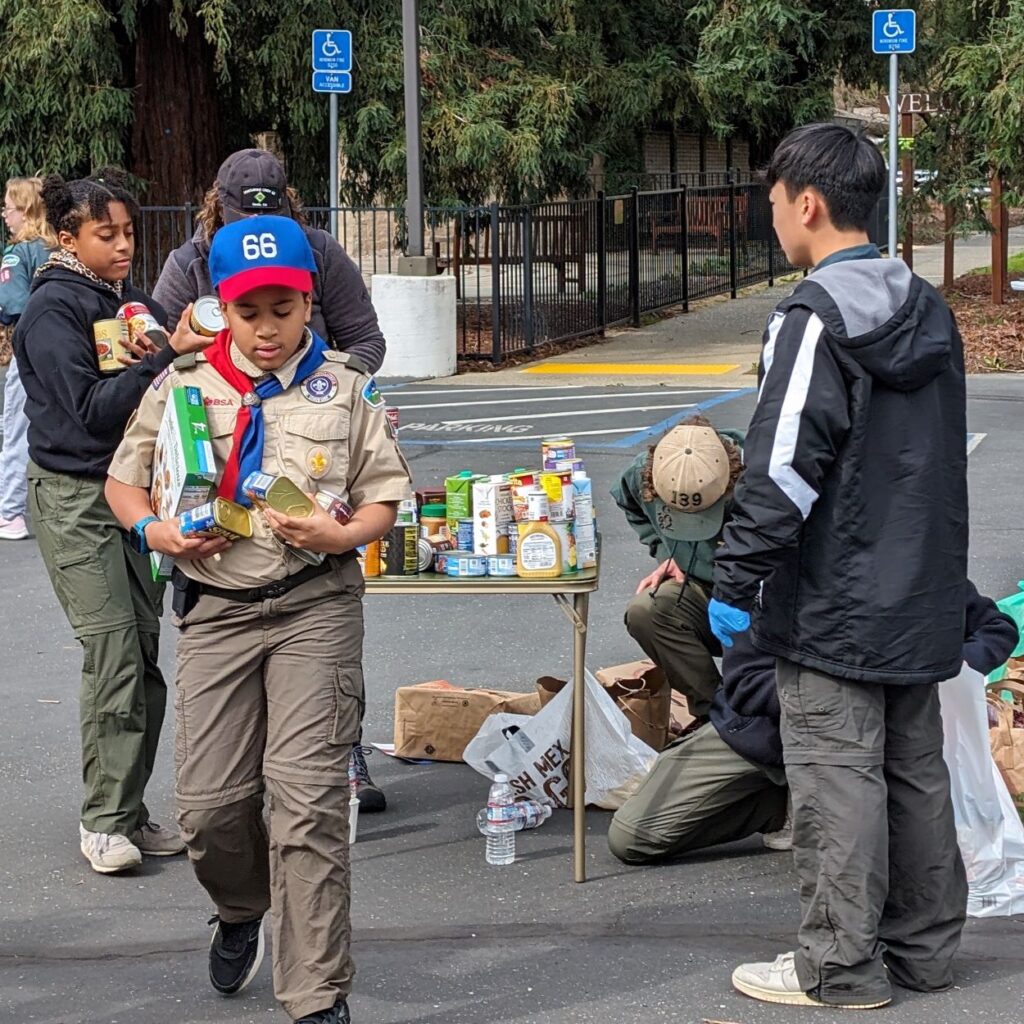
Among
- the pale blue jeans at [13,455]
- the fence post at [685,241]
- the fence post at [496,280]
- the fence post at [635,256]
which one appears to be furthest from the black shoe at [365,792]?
the fence post at [685,241]

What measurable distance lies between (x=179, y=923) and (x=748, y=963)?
4.92ft

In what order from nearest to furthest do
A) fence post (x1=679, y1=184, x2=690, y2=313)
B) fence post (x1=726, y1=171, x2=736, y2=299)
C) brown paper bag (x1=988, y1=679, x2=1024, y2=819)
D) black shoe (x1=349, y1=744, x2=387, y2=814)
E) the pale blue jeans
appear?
1. brown paper bag (x1=988, y1=679, x2=1024, y2=819)
2. black shoe (x1=349, y1=744, x2=387, y2=814)
3. the pale blue jeans
4. fence post (x1=679, y1=184, x2=690, y2=313)
5. fence post (x1=726, y1=171, x2=736, y2=299)

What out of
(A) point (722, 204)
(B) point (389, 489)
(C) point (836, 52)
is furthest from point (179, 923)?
Answer: (C) point (836, 52)

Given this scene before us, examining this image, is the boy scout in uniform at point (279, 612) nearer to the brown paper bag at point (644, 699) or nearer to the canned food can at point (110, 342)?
the canned food can at point (110, 342)

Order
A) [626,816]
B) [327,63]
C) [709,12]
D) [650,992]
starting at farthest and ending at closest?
[709,12] → [327,63] → [626,816] → [650,992]

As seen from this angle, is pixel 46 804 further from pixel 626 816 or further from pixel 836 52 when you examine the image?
pixel 836 52

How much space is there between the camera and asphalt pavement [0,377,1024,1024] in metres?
4.05

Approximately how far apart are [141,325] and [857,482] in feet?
6.66

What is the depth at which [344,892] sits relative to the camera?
12.1 feet

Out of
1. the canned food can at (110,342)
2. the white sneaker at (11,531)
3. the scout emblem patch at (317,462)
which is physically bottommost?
the white sneaker at (11,531)

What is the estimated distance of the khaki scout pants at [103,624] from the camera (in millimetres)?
4836

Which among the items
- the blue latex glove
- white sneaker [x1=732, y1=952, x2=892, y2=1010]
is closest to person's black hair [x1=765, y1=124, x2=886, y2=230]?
the blue latex glove

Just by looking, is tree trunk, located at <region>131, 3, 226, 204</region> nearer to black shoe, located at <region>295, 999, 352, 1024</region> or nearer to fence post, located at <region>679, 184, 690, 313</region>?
fence post, located at <region>679, 184, 690, 313</region>

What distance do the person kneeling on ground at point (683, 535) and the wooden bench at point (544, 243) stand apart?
11413mm
